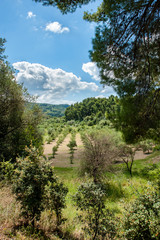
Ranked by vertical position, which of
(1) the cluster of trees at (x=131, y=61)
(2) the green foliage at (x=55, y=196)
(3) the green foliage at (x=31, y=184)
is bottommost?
(2) the green foliage at (x=55, y=196)

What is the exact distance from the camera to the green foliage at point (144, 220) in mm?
2272

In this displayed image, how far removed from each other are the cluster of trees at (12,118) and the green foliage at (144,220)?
727 cm

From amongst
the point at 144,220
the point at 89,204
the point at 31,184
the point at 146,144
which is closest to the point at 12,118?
the point at 31,184

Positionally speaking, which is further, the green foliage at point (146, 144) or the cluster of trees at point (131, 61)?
the green foliage at point (146, 144)

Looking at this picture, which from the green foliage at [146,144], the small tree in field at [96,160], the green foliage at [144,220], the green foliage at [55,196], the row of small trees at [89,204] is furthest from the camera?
the green foliage at [146,144]

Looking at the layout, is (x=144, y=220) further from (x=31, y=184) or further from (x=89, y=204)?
(x=31, y=184)

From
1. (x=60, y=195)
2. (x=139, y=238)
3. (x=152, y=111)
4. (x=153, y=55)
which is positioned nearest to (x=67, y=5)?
(x=153, y=55)

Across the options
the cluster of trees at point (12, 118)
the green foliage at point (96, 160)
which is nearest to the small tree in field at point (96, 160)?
the green foliage at point (96, 160)

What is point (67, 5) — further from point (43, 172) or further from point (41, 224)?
point (41, 224)

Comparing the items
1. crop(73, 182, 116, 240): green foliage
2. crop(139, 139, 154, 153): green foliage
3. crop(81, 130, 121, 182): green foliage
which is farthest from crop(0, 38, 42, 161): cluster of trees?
crop(139, 139, 154, 153): green foliage

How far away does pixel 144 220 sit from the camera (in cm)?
242

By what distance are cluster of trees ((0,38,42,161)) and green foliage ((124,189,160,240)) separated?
23.8ft

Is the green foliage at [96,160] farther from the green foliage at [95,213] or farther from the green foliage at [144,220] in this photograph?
the green foliage at [144,220]

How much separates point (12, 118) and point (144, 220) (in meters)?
9.22
